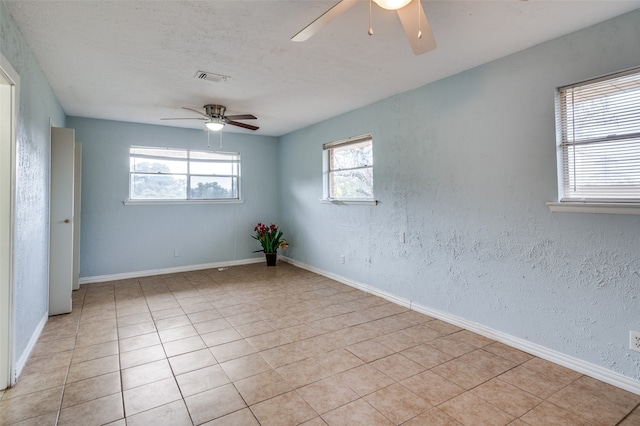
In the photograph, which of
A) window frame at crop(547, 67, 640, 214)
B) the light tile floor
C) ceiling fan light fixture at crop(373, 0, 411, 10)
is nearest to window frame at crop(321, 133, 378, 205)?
the light tile floor

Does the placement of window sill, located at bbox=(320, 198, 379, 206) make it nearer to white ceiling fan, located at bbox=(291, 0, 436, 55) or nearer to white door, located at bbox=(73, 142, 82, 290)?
white ceiling fan, located at bbox=(291, 0, 436, 55)

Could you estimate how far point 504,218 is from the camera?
109 inches

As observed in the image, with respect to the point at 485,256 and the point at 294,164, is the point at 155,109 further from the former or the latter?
the point at 485,256

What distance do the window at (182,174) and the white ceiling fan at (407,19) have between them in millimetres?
4247

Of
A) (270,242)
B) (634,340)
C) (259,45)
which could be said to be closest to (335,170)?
(270,242)

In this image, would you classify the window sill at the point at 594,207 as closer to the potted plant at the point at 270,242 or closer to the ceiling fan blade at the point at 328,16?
the ceiling fan blade at the point at 328,16

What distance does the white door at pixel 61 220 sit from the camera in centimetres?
344

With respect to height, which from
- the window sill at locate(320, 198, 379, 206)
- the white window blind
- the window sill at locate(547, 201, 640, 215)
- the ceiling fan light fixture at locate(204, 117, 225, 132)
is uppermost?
the ceiling fan light fixture at locate(204, 117, 225, 132)

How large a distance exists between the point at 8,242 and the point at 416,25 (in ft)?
9.18

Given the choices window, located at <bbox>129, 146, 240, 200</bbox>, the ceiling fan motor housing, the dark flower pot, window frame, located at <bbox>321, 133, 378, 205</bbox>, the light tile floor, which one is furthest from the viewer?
the dark flower pot

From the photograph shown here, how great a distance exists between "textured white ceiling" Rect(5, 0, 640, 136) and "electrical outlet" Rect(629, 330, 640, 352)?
2.06m

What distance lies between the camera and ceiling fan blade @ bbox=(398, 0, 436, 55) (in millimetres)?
1662

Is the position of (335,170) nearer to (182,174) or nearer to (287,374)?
(182,174)

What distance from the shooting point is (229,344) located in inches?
109
